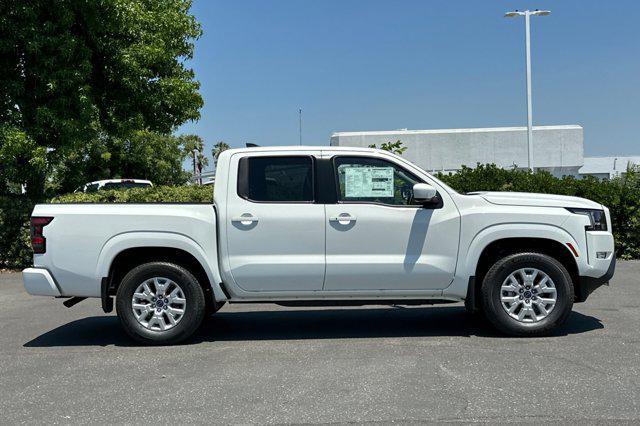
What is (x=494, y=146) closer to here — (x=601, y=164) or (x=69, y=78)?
(x=601, y=164)

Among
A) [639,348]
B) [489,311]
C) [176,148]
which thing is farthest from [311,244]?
[176,148]

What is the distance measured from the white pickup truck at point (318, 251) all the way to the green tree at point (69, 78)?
6.95m

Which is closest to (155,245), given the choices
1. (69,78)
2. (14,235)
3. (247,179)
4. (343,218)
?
(247,179)

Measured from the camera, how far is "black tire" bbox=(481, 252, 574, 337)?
6.30 metres

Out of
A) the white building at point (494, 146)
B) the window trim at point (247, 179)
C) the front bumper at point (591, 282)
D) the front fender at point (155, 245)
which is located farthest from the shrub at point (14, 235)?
the white building at point (494, 146)

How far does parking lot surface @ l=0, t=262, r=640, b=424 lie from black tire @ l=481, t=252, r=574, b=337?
0.16 metres

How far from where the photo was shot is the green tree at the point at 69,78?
12.6 meters

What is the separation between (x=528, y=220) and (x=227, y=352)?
3190 millimetres

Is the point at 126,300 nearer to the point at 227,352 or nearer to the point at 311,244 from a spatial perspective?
the point at 227,352

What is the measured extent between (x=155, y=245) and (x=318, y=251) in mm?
1593

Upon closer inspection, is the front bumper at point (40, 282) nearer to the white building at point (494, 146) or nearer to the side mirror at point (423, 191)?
the side mirror at point (423, 191)

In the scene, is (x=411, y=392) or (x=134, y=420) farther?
(x=411, y=392)

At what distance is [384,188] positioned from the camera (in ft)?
21.1

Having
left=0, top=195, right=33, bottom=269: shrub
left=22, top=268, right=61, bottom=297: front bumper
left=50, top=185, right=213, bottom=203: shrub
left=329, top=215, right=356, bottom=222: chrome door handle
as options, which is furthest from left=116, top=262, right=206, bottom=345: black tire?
left=0, top=195, right=33, bottom=269: shrub
